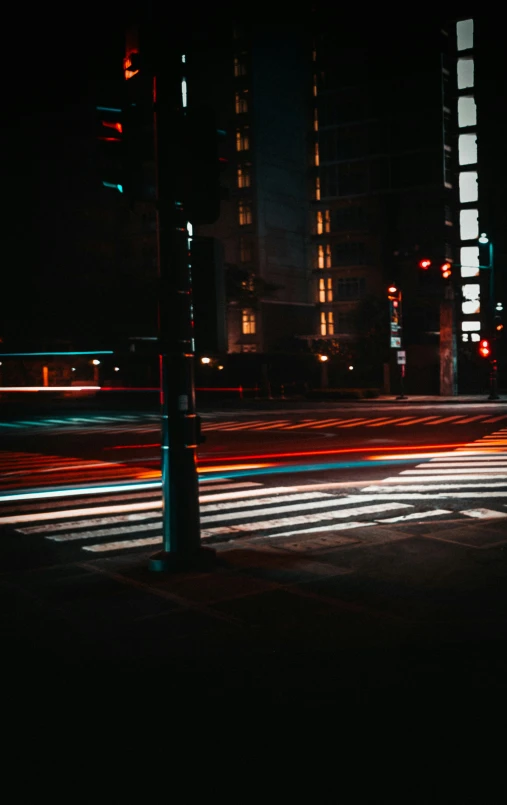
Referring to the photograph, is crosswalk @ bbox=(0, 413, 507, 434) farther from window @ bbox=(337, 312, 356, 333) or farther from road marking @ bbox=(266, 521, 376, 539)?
window @ bbox=(337, 312, 356, 333)

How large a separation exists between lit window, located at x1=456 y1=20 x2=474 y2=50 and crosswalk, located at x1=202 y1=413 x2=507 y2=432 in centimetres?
4227

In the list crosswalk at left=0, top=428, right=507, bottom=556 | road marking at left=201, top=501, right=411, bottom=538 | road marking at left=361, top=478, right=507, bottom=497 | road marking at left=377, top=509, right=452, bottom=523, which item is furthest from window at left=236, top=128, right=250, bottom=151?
road marking at left=377, top=509, right=452, bottom=523

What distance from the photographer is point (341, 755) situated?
160 inches

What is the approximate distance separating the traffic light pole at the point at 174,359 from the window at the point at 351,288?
194 ft

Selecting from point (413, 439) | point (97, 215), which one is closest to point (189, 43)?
point (413, 439)

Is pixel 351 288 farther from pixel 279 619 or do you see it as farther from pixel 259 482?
pixel 279 619

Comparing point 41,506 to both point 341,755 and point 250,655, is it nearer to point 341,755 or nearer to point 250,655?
point 250,655

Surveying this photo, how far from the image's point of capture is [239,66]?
65500mm

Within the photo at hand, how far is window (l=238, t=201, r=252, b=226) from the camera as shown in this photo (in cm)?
6531

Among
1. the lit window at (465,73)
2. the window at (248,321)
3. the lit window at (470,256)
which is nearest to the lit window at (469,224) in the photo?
the lit window at (470,256)

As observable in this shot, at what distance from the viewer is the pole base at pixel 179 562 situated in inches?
307

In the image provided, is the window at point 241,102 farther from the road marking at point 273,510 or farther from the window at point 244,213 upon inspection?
the road marking at point 273,510

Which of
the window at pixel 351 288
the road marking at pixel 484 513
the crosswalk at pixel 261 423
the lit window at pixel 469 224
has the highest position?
the lit window at pixel 469 224

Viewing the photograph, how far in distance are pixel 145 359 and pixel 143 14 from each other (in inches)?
2230
